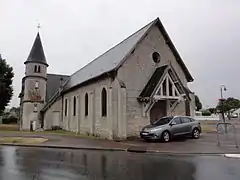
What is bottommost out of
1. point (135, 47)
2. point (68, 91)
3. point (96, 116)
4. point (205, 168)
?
point (205, 168)

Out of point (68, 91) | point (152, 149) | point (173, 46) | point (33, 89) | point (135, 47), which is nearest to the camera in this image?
point (152, 149)

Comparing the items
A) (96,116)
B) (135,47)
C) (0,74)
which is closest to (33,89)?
(0,74)

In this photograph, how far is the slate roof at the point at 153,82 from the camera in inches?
843

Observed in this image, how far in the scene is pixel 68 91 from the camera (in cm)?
3188

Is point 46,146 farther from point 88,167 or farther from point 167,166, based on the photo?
point 167,166

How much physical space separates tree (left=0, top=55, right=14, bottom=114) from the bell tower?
14.4ft

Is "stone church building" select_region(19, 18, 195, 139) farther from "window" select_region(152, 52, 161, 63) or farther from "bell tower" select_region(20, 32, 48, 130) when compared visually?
"bell tower" select_region(20, 32, 48, 130)

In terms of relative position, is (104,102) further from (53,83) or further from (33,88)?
(53,83)

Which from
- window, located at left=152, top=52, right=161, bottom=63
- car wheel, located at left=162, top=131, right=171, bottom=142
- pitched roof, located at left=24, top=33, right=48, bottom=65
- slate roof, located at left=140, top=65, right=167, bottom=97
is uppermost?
pitched roof, located at left=24, top=33, right=48, bottom=65

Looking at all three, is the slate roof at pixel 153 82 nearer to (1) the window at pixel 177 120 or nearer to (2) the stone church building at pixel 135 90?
(2) the stone church building at pixel 135 90

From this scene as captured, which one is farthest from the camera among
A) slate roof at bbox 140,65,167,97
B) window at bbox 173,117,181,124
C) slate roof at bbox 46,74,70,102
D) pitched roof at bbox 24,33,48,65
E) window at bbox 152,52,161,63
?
slate roof at bbox 46,74,70,102

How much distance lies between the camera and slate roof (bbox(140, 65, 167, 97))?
70.3ft

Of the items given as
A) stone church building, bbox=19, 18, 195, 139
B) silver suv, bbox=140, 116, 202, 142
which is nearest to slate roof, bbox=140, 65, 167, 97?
stone church building, bbox=19, 18, 195, 139

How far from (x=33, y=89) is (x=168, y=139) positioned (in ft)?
79.0
